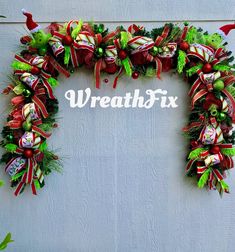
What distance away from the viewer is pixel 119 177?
1.84 meters

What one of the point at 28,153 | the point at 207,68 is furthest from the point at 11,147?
the point at 207,68

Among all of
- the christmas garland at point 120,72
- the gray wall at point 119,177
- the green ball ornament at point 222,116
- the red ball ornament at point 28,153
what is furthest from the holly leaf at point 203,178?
the red ball ornament at point 28,153

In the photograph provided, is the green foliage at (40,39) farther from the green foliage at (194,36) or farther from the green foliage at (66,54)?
the green foliage at (194,36)

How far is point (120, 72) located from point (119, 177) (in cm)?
57

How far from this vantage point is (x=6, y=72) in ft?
6.02

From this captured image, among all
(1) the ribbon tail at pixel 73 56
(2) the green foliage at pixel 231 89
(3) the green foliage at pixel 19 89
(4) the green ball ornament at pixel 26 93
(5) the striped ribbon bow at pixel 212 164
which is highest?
(1) the ribbon tail at pixel 73 56

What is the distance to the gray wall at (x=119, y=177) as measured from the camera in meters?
1.82

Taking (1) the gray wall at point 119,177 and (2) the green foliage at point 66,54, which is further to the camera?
(1) the gray wall at point 119,177

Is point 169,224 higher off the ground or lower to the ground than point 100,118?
lower

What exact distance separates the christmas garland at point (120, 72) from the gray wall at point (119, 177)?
10 cm

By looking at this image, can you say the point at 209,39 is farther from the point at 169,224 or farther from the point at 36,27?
the point at 169,224

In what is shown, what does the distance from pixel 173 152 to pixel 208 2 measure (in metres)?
0.84

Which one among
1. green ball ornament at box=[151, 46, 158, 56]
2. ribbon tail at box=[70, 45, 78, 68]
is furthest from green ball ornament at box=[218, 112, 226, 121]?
ribbon tail at box=[70, 45, 78, 68]

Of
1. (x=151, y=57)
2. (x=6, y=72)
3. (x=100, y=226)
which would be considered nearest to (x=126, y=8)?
(x=151, y=57)
